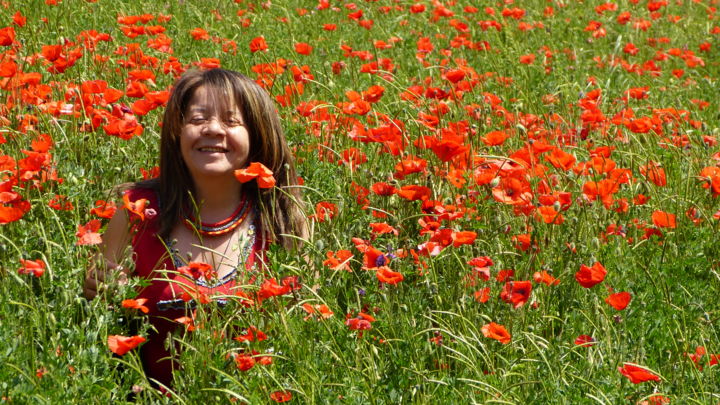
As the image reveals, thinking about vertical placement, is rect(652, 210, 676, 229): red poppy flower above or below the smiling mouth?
below

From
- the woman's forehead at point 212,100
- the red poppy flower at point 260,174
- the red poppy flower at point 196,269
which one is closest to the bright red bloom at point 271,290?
the red poppy flower at point 196,269

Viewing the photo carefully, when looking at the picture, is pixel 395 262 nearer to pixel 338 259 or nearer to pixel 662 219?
pixel 338 259

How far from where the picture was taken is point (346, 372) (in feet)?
7.56

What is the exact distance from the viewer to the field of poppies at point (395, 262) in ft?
7.32

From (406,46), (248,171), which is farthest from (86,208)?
(406,46)

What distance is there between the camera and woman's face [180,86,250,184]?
9.86ft

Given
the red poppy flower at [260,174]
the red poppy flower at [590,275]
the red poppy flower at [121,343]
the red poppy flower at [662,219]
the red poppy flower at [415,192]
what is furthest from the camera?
the red poppy flower at [662,219]

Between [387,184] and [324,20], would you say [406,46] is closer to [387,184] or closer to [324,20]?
[324,20]

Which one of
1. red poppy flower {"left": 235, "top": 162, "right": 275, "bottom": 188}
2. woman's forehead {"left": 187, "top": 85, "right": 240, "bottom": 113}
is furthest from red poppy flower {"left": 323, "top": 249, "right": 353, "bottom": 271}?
woman's forehead {"left": 187, "top": 85, "right": 240, "bottom": 113}

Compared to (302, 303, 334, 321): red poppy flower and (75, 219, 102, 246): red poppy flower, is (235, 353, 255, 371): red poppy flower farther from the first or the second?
(75, 219, 102, 246): red poppy flower

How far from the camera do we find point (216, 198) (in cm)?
312

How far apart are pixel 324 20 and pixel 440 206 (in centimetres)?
406

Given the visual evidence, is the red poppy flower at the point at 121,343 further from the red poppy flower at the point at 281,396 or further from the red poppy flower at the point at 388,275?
the red poppy flower at the point at 388,275

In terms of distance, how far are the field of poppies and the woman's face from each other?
182mm
